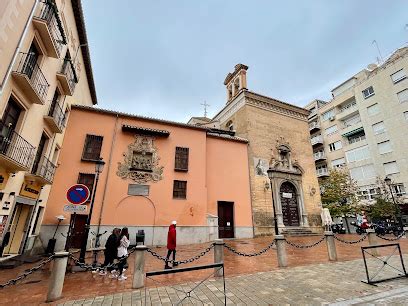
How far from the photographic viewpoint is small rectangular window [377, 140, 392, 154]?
89.0ft

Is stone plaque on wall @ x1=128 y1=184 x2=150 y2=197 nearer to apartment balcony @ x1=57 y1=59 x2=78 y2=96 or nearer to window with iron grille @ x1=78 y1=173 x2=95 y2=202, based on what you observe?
window with iron grille @ x1=78 y1=173 x2=95 y2=202

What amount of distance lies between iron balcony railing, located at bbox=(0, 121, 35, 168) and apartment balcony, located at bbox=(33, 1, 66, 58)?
3.89 metres

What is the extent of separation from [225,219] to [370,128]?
26.3 meters

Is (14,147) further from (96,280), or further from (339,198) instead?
(339,198)

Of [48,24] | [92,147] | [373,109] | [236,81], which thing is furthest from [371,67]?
[48,24]

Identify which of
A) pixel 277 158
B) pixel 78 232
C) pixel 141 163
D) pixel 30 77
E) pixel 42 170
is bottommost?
pixel 78 232

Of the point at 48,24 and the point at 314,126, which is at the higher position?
the point at 314,126

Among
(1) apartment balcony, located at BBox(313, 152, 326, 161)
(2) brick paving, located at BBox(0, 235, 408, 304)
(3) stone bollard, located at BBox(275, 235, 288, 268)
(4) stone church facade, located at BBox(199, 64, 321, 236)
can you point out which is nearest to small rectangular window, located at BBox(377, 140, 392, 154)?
(1) apartment balcony, located at BBox(313, 152, 326, 161)

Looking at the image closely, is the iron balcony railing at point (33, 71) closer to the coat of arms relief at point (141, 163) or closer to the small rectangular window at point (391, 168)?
the coat of arms relief at point (141, 163)

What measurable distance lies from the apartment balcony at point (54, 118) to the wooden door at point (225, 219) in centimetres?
1182

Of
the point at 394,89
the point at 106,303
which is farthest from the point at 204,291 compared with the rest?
the point at 394,89

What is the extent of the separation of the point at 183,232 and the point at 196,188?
10.2ft

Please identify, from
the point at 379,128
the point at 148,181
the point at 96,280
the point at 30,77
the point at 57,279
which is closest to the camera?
the point at 57,279

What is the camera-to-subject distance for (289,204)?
1966 cm
